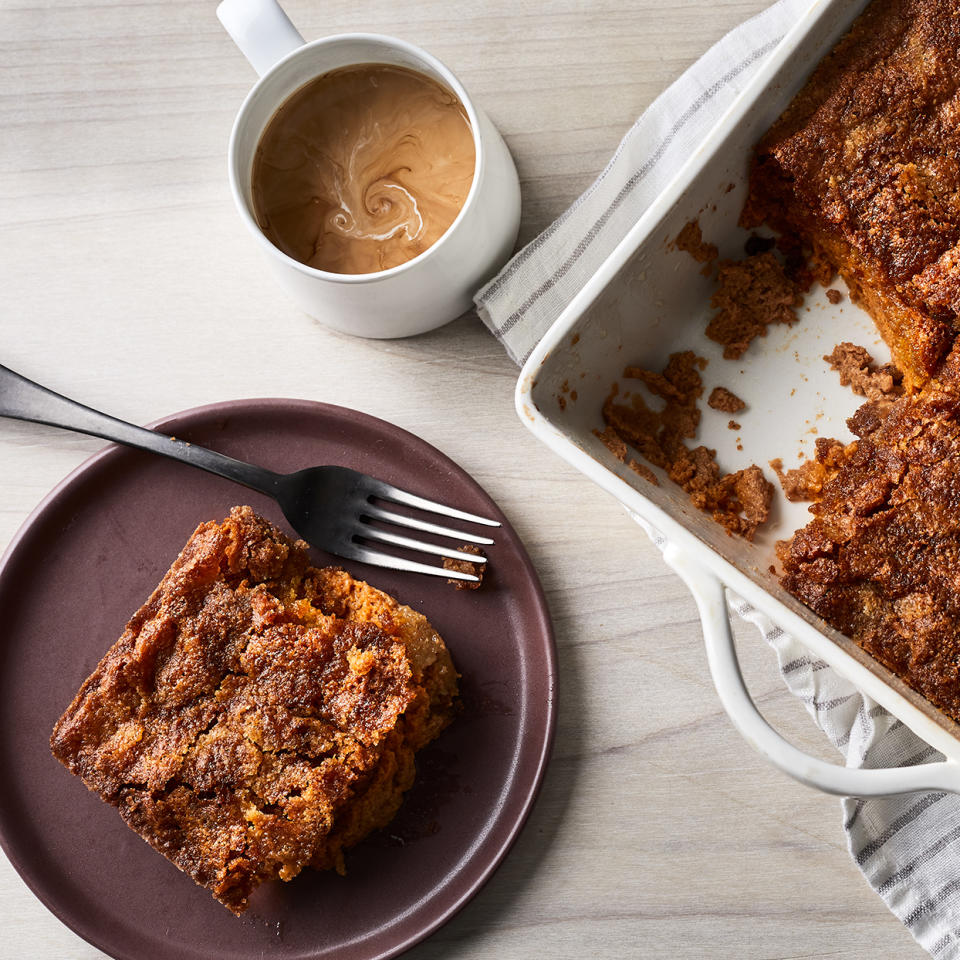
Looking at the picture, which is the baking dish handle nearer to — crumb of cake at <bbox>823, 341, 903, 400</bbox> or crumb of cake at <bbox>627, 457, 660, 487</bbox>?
crumb of cake at <bbox>627, 457, 660, 487</bbox>

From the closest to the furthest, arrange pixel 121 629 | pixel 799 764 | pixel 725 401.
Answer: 1. pixel 799 764
2. pixel 725 401
3. pixel 121 629

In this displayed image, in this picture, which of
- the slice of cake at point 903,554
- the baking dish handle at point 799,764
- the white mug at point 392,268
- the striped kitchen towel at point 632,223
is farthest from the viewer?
the striped kitchen towel at point 632,223

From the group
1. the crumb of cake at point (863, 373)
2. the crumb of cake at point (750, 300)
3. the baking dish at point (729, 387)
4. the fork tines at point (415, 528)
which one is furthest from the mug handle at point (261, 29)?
the crumb of cake at point (863, 373)

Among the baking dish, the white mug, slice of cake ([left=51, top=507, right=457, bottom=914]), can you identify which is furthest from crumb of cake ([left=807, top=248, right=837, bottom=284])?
slice of cake ([left=51, top=507, right=457, bottom=914])

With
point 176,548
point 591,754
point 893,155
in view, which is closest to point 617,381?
point 893,155

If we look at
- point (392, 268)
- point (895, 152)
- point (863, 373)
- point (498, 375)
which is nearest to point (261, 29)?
point (392, 268)

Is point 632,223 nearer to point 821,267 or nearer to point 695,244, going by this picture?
point 695,244

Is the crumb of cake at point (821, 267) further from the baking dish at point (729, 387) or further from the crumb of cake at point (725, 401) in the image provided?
the crumb of cake at point (725, 401)
